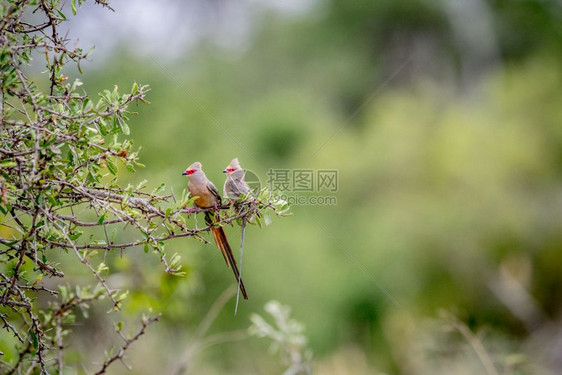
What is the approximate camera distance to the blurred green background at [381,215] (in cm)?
693

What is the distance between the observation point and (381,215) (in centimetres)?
976

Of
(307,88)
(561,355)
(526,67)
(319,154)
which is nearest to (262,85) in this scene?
(307,88)

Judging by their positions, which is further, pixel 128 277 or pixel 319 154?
pixel 319 154

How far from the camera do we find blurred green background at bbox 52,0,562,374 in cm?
693

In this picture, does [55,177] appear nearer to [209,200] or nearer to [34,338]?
[34,338]

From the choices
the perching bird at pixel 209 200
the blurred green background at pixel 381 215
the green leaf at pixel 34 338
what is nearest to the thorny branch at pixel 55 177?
the green leaf at pixel 34 338

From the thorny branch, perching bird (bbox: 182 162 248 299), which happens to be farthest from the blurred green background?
the thorny branch

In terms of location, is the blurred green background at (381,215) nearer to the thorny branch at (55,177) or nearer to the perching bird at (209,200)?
the perching bird at (209,200)

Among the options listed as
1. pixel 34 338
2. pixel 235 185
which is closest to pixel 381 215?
pixel 235 185

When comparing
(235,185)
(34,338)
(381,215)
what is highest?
(381,215)

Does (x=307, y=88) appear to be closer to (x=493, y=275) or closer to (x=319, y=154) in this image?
(x=319, y=154)

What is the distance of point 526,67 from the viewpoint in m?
11.9

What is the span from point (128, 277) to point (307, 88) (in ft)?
34.0

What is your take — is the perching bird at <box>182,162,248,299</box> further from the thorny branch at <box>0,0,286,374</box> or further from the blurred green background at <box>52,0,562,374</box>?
the blurred green background at <box>52,0,562,374</box>
